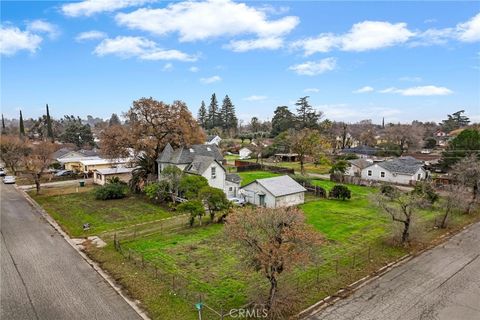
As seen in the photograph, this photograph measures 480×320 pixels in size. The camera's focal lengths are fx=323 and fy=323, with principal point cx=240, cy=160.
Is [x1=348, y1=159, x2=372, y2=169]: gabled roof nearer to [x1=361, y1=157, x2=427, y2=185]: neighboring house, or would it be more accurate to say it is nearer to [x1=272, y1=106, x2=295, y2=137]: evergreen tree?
[x1=361, y1=157, x2=427, y2=185]: neighboring house

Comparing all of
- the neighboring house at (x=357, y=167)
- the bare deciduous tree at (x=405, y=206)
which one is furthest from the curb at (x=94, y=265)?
the neighboring house at (x=357, y=167)

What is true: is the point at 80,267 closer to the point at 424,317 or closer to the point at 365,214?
the point at 424,317

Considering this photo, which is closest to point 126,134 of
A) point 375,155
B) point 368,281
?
point 368,281

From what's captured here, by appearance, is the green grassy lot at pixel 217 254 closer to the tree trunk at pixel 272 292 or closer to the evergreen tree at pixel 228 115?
the tree trunk at pixel 272 292

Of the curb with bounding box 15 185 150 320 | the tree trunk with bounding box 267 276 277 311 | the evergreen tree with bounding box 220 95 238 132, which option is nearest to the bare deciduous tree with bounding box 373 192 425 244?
the tree trunk with bounding box 267 276 277 311

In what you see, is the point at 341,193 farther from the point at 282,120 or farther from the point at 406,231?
the point at 282,120

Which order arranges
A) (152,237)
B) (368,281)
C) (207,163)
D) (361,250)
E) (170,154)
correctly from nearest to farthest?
(368,281), (361,250), (152,237), (207,163), (170,154)
